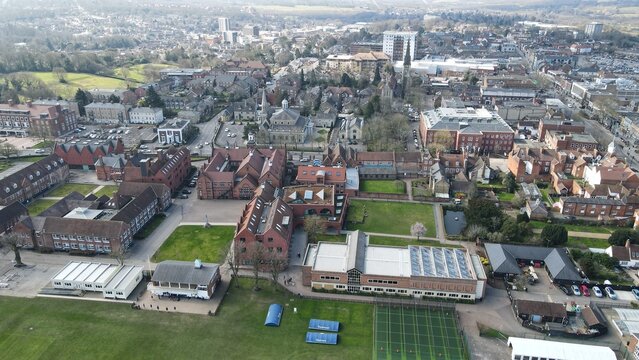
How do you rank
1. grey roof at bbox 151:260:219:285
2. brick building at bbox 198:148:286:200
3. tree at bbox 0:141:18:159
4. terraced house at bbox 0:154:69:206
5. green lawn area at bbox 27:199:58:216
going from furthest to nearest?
tree at bbox 0:141:18:159 → brick building at bbox 198:148:286:200 → green lawn area at bbox 27:199:58:216 → terraced house at bbox 0:154:69:206 → grey roof at bbox 151:260:219:285

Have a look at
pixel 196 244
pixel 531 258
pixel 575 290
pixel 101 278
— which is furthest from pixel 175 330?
pixel 575 290

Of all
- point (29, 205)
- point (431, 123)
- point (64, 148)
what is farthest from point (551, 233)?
point (64, 148)

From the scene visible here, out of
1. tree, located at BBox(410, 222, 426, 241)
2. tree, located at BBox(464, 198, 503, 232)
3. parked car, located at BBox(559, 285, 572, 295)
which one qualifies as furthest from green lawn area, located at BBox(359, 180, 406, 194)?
parked car, located at BBox(559, 285, 572, 295)

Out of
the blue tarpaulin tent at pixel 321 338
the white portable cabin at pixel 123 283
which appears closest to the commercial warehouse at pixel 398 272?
the blue tarpaulin tent at pixel 321 338

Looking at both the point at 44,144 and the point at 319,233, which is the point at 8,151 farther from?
the point at 319,233

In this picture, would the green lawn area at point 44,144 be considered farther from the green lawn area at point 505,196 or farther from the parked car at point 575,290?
the parked car at point 575,290

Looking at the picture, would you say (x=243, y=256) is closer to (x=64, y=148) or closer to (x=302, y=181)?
(x=302, y=181)

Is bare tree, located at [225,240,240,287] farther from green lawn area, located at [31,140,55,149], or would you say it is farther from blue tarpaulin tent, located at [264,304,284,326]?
green lawn area, located at [31,140,55,149]
